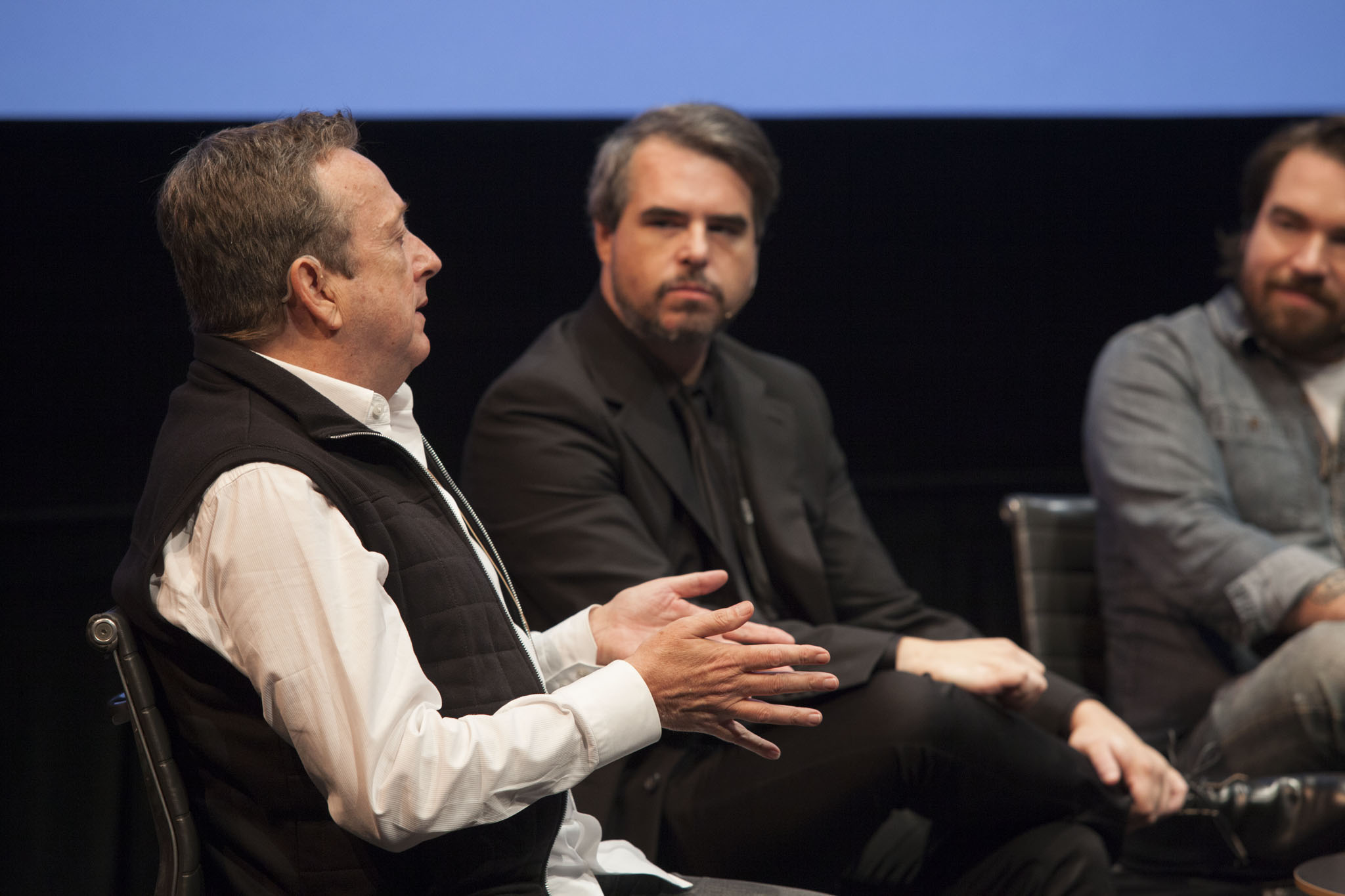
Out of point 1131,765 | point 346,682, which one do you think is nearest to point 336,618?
point 346,682

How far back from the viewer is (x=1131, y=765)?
195cm

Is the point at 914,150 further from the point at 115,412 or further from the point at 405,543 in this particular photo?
the point at 405,543

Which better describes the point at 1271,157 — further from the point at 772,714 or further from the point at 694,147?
the point at 772,714

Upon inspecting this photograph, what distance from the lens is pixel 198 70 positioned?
8.12 ft

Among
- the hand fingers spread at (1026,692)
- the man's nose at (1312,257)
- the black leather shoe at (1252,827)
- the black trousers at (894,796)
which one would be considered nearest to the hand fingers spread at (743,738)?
the black trousers at (894,796)

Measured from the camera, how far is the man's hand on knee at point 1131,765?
194 cm

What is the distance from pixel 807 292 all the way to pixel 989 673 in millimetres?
1457

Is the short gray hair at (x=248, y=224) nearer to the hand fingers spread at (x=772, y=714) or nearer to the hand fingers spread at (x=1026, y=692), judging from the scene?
the hand fingers spread at (x=772, y=714)

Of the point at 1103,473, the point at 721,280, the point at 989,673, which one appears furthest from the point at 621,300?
the point at 1103,473

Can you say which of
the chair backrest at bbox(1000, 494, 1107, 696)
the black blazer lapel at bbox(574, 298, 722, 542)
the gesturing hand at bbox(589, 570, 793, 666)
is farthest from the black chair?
the gesturing hand at bbox(589, 570, 793, 666)

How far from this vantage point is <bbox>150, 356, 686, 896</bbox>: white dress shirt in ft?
3.46

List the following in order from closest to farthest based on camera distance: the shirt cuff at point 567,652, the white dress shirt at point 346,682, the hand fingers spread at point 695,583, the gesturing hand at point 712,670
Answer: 1. the white dress shirt at point 346,682
2. the gesturing hand at point 712,670
3. the hand fingers spread at point 695,583
4. the shirt cuff at point 567,652

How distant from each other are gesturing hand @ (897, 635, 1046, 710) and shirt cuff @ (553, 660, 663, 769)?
0.73 metres

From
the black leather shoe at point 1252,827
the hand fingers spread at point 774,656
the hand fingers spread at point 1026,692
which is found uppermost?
the hand fingers spread at point 774,656
